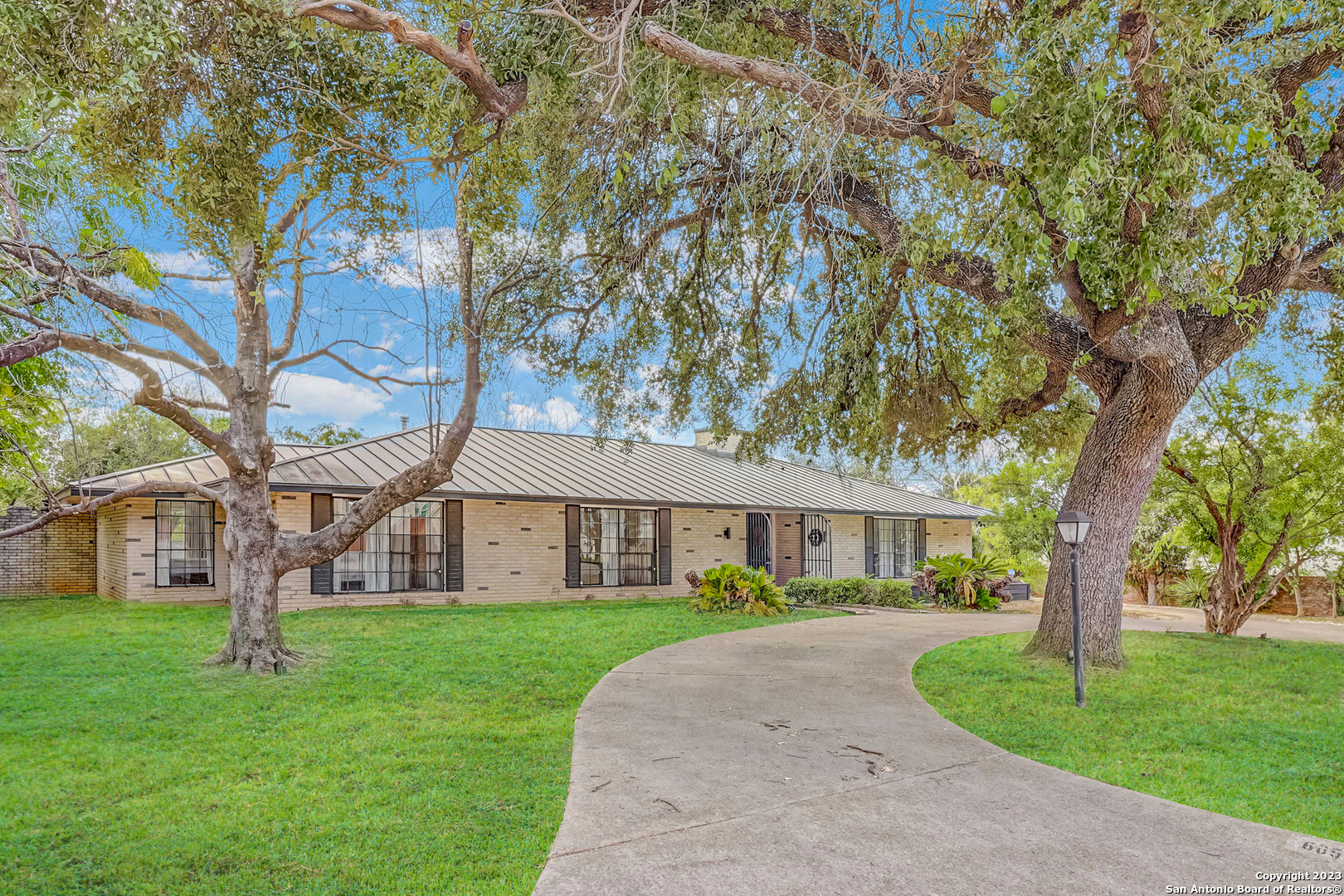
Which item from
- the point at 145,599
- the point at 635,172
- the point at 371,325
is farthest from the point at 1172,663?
the point at 145,599

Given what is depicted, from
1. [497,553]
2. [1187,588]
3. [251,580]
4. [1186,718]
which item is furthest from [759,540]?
[1186,718]

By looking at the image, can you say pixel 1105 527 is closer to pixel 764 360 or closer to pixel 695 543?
pixel 764 360

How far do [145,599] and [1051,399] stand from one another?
51.6ft

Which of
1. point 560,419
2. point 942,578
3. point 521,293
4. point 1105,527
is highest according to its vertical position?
point 521,293

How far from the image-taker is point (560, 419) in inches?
326

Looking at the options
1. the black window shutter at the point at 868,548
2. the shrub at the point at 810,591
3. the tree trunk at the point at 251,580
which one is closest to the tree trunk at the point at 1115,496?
the shrub at the point at 810,591

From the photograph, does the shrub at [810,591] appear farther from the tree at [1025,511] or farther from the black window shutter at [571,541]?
the tree at [1025,511]

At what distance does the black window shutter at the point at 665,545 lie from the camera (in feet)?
58.6

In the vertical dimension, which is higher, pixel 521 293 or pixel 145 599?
pixel 521 293

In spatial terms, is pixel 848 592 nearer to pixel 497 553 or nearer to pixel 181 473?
pixel 497 553

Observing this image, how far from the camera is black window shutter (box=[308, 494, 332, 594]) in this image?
44.9 feet

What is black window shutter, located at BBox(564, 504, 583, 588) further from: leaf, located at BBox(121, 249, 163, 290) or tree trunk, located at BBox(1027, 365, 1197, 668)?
leaf, located at BBox(121, 249, 163, 290)

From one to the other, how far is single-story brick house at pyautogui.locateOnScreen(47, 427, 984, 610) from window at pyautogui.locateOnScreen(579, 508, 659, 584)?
0.09 feet

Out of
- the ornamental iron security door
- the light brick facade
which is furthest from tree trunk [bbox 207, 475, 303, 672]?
the ornamental iron security door
